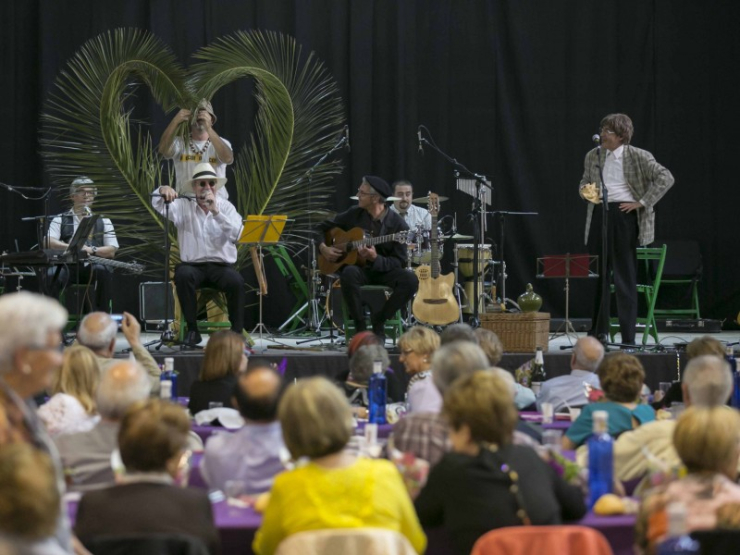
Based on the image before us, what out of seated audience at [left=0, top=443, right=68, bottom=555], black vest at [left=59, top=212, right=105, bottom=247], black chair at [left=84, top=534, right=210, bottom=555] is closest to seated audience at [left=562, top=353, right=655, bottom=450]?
black chair at [left=84, top=534, right=210, bottom=555]

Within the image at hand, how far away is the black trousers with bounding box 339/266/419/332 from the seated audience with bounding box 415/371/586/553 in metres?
5.70

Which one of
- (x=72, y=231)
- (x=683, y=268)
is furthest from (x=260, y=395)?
(x=683, y=268)

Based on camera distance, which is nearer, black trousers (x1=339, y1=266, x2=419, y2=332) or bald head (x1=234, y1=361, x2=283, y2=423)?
bald head (x1=234, y1=361, x2=283, y2=423)

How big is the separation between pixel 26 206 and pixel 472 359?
9103 mm

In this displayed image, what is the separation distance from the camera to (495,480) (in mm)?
3094

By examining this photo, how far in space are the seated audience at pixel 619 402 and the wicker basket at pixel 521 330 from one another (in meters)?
4.30

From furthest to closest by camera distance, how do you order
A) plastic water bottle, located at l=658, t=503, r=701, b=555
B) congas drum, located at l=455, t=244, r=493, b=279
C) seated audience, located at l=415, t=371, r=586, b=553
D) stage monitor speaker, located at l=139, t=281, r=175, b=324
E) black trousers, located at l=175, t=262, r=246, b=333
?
congas drum, located at l=455, t=244, r=493, b=279 → stage monitor speaker, located at l=139, t=281, r=175, b=324 → black trousers, located at l=175, t=262, r=246, b=333 → seated audience, located at l=415, t=371, r=586, b=553 → plastic water bottle, located at l=658, t=503, r=701, b=555

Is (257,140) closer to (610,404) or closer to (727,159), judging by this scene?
(727,159)

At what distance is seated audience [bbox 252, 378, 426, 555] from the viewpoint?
291 cm

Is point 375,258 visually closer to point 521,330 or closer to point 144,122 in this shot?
point 521,330

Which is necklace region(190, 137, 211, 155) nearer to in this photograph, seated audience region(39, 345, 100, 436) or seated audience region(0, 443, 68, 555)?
seated audience region(39, 345, 100, 436)

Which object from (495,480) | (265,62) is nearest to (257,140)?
(265,62)

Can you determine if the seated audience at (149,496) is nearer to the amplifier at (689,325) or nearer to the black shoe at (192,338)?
the black shoe at (192,338)

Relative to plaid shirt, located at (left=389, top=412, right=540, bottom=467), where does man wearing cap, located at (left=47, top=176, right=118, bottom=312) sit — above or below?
above
